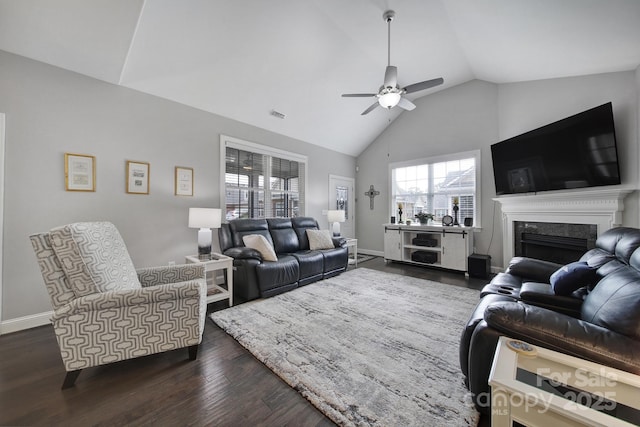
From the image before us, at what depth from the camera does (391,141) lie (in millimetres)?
5852

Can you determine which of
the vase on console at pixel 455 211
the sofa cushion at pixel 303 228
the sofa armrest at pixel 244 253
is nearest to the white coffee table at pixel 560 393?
the sofa armrest at pixel 244 253

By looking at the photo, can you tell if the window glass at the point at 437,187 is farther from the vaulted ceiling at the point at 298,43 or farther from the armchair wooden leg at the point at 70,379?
the armchair wooden leg at the point at 70,379

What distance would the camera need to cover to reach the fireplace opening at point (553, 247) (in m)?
3.24

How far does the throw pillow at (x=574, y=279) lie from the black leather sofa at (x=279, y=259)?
264 cm

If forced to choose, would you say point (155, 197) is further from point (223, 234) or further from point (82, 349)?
point (82, 349)

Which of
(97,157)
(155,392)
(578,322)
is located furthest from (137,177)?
(578,322)

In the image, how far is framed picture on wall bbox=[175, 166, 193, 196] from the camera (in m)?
3.33

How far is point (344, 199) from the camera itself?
629cm

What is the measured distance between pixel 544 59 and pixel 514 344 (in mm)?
3692

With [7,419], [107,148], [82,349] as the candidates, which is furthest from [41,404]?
[107,148]

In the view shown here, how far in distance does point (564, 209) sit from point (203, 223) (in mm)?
4905

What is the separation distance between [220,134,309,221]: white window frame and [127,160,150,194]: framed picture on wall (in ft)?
3.30

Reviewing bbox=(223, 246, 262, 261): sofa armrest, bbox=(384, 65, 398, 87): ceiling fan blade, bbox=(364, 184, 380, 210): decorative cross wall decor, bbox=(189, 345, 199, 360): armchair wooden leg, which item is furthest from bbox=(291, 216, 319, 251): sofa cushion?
bbox=(384, 65, 398, 87): ceiling fan blade

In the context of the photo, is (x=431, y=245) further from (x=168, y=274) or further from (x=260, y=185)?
(x=168, y=274)
